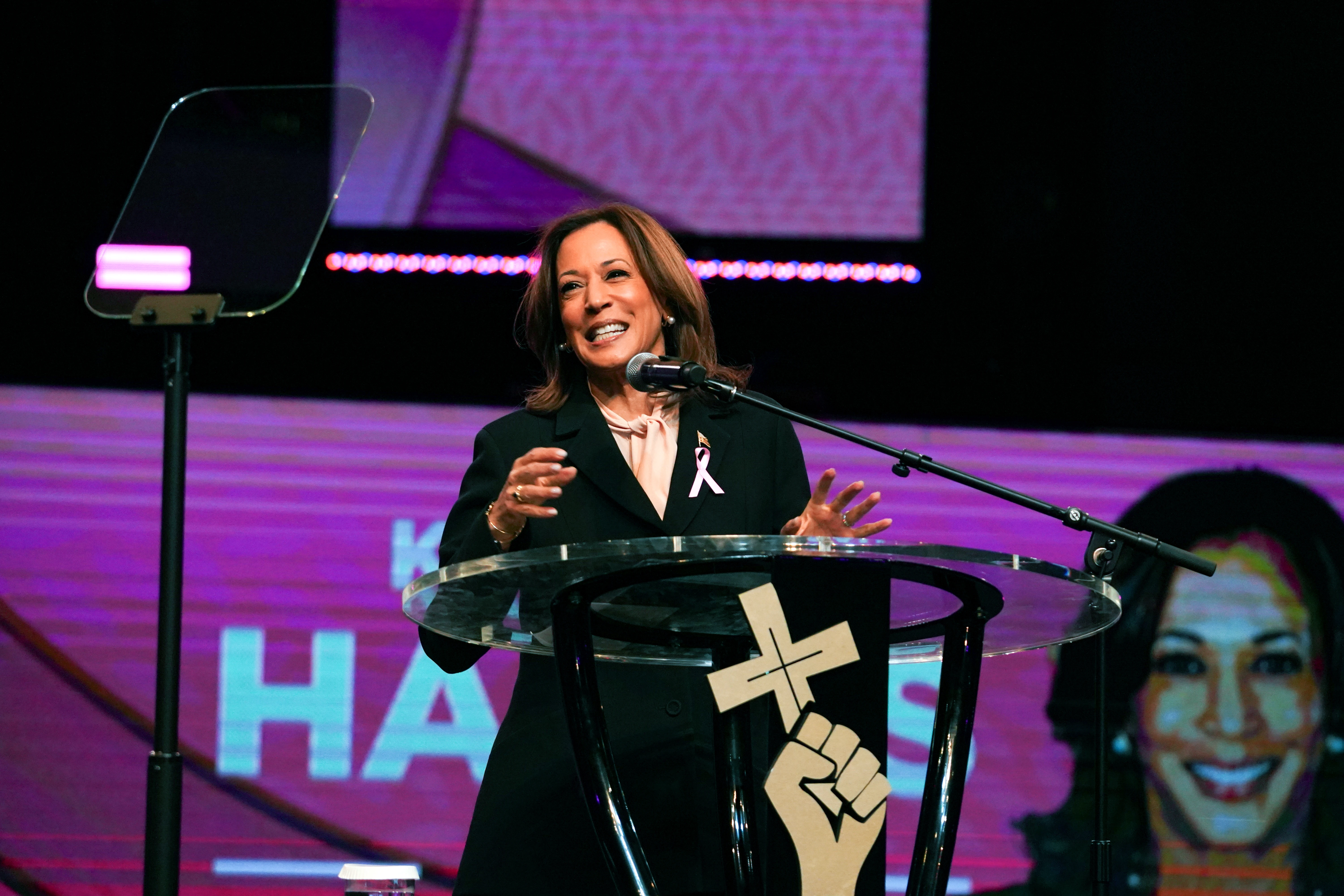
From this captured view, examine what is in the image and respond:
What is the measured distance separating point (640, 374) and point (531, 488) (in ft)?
0.81

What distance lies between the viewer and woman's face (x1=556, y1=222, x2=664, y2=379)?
2.14m

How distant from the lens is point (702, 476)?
6.30ft

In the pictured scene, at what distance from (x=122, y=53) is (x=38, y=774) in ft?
6.14

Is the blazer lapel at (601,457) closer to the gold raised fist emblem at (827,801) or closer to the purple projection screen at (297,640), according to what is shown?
the gold raised fist emblem at (827,801)

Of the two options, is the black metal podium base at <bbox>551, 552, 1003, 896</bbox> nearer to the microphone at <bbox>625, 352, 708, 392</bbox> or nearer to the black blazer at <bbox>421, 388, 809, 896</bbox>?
the black blazer at <bbox>421, 388, 809, 896</bbox>

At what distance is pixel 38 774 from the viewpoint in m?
3.60

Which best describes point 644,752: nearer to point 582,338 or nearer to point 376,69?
point 582,338

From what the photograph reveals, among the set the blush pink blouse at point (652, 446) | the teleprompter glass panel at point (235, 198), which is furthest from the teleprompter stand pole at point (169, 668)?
the blush pink blouse at point (652, 446)

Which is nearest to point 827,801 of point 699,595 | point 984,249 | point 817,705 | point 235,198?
point 817,705

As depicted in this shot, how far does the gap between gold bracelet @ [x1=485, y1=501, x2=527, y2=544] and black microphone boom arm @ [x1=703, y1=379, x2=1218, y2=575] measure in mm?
264

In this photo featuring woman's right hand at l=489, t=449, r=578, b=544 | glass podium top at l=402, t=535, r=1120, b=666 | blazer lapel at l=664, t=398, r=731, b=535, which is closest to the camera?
glass podium top at l=402, t=535, r=1120, b=666

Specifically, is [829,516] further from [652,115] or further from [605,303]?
[652,115]

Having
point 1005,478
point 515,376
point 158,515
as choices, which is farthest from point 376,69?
point 1005,478

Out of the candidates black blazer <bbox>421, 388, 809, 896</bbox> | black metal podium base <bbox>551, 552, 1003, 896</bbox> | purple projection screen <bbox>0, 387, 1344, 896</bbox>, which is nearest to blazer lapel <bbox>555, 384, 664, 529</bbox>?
black blazer <bbox>421, 388, 809, 896</bbox>
